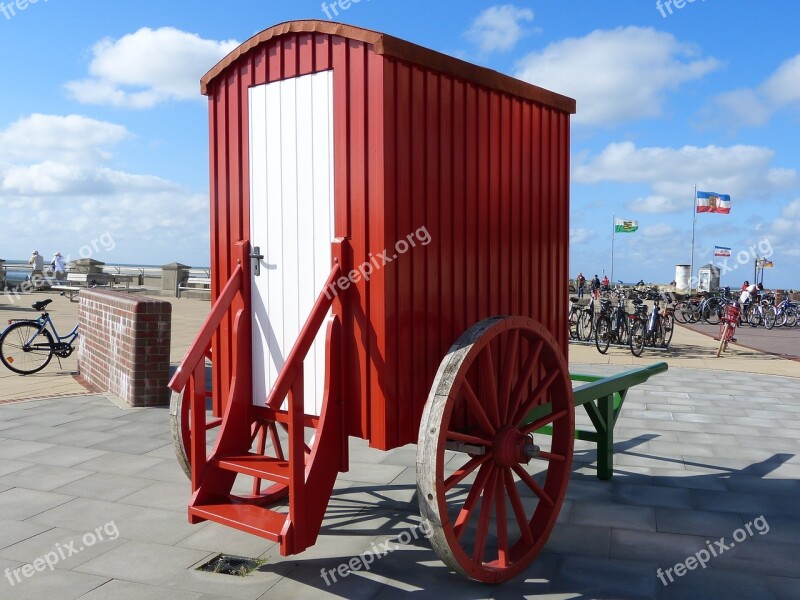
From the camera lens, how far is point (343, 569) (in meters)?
3.81

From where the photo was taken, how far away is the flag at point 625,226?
4278 cm

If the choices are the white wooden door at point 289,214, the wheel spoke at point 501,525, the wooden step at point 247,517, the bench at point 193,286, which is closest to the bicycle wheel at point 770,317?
the bench at point 193,286

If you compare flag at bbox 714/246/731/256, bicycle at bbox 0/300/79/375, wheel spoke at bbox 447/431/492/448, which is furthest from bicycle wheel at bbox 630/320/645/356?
flag at bbox 714/246/731/256

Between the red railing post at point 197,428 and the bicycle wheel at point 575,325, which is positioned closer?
the red railing post at point 197,428

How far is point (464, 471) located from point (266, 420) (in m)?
1.32

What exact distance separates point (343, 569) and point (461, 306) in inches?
62.2

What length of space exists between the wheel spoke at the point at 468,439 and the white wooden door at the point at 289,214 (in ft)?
2.65

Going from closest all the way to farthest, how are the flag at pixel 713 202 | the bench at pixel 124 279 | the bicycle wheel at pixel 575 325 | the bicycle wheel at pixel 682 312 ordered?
1. the bicycle wheel at pixel 575 325
2. the bicycle wheel at pixel 682 312
3. the bench at pixel 124 279
4. the flag at pixel 713 202

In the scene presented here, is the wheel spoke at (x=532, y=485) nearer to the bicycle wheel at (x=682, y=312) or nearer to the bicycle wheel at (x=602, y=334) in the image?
the bicycle wheel at (x=602, y=334)

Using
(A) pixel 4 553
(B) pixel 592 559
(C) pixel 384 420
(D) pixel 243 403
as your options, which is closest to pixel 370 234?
(C) pixel 384 420

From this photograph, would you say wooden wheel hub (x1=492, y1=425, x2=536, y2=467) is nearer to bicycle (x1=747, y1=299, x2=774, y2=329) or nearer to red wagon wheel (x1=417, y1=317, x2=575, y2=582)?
red wagon wheel (x1=417, y1=317, x2=575, y2=582)

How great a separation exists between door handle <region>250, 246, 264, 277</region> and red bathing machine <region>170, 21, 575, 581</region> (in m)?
0.01

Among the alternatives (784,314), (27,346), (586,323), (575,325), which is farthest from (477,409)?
(784,314)

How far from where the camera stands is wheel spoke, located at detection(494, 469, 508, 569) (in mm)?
3682
